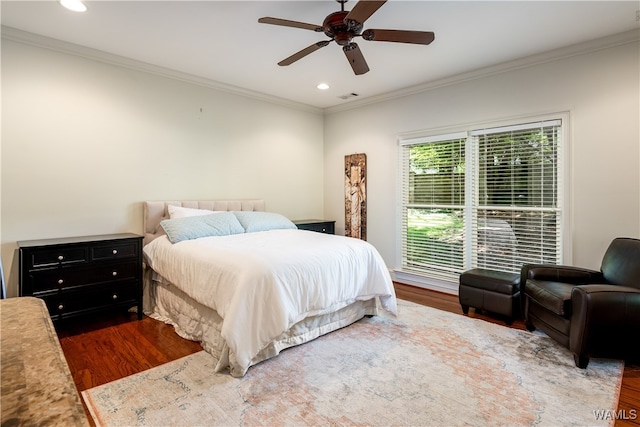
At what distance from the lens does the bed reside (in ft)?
7.79

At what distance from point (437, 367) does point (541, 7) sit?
2942 millimetres

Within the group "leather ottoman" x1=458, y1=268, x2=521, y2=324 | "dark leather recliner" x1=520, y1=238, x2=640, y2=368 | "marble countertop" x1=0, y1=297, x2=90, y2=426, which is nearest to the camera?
"marble countertop" x1=0, y1=297, x2=90, y2=426

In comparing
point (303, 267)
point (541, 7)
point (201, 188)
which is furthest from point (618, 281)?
point (201, 188)

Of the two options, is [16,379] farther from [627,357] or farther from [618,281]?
[618,281]

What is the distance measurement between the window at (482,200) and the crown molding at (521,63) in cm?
65

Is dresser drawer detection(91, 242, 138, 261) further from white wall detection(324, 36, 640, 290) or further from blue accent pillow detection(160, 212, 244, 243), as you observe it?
white wall detection(324, 36, 640, 290)

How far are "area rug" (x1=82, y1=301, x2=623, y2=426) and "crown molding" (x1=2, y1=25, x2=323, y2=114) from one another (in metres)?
3.18

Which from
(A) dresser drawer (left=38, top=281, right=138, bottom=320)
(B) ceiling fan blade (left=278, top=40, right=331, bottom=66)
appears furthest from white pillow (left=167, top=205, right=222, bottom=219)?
(B) ceiling fan blade (left=278, top=40, right=331, bottom=66)

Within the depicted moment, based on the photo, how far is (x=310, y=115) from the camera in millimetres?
5734

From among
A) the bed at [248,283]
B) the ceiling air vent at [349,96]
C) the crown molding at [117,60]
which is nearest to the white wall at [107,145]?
the crown molding at [117,60]

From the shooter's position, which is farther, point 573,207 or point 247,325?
point 573,207

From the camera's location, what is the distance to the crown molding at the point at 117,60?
309 centimetres

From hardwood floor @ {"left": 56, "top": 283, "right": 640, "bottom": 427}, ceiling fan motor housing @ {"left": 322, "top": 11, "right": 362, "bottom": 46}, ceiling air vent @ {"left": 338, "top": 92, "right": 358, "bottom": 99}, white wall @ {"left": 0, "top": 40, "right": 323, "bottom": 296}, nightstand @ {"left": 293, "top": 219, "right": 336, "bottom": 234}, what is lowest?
hardwood floor @ {"left": 56, "top": 283, "right": 640, "bottom": 427}

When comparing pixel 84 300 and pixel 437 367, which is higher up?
pixel 84 300
